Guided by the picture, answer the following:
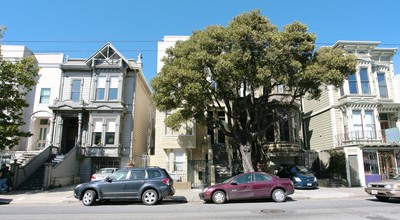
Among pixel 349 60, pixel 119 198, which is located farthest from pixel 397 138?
pixel 119 198

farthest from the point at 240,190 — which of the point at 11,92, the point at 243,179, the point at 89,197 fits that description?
the point at 11,92

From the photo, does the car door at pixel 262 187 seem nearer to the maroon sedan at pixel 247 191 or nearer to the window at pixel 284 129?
the maroon sedan at pixel 247 191

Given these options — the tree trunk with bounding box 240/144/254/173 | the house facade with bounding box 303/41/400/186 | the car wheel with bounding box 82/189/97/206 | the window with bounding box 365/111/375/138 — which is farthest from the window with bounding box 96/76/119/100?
the window with bounding box 365/111/375/138

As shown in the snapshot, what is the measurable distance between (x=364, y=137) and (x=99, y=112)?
887 inches

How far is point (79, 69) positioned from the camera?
25891mm

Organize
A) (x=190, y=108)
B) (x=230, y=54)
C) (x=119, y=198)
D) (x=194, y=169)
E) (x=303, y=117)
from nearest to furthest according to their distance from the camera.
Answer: (x=119, y=198), (x=230, y=54), (x=190, y=108), (x=194, y=169), (x=303, y=117)

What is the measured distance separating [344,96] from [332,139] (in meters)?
3.91

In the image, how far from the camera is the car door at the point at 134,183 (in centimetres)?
1315

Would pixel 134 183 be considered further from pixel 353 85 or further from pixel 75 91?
pixel 353 85

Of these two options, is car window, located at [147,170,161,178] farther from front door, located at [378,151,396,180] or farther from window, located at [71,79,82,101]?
front door, located at [378,151,396,180]

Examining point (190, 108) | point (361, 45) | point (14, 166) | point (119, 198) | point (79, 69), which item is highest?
point (361, 45)

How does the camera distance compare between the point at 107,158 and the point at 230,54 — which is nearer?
the point at 230,54

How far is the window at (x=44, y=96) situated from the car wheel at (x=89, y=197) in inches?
717

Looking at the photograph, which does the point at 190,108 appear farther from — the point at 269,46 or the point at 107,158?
the point at 107,158
